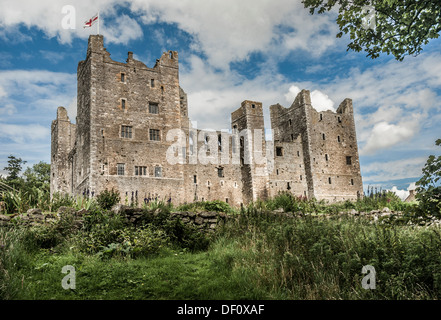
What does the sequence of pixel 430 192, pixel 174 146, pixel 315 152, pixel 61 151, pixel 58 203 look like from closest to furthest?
pixel 430 192
pixel 58 203
pixel 174 146
pixel 61 151
pixel 315 152

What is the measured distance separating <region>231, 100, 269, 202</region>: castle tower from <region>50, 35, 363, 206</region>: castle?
0.11 metres

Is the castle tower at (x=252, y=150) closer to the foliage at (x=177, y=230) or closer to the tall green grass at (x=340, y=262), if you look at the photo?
the foliage at (x=177, y=230)

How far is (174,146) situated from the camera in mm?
28719

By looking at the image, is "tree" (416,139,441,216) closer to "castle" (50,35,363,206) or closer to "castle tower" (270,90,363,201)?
"castle" (50,35,363,206)

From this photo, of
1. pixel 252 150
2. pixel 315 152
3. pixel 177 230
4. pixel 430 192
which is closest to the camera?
A: pixel 430 192

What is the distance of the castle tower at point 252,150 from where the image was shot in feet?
114

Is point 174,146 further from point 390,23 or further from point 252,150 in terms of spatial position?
point 390,23

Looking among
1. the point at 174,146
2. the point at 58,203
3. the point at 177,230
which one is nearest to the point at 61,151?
the point at 174,146

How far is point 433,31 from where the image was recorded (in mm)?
6535

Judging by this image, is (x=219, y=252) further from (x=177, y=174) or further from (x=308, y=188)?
(x=308, y=188)

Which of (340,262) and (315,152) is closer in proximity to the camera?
(340,262)

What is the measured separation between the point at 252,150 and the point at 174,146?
10.2 meters

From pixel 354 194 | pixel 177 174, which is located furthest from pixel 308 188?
pixel 177 174

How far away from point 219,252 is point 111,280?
305cm
